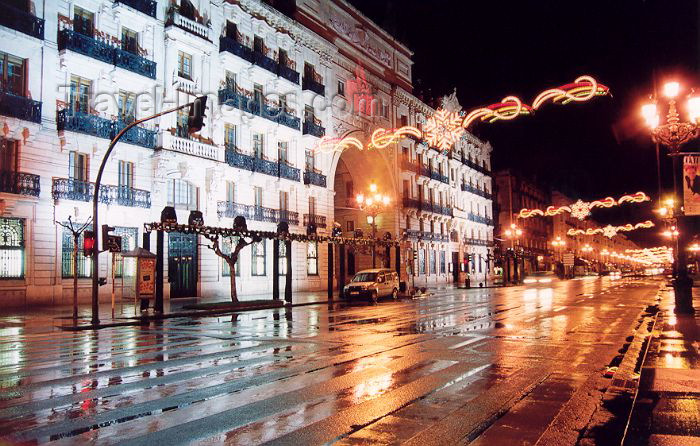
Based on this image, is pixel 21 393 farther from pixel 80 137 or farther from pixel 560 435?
pixel 80 137

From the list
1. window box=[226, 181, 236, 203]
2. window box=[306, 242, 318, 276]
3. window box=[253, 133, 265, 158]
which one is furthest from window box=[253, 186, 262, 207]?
window box=[306, 242, 318, 276]

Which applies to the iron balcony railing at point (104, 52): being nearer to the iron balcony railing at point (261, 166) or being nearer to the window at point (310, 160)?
the iron balcony railing at point (261, 166)

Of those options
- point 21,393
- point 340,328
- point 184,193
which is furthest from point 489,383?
point 184,193

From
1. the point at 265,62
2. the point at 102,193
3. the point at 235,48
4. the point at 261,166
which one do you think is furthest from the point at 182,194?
the point at 265,62

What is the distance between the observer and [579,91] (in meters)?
17.9

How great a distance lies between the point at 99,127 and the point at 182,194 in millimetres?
6166

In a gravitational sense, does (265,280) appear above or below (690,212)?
below

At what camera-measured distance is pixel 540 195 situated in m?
105

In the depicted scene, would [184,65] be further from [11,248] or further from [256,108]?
[11,248]

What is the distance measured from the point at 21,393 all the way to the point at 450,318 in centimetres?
1412

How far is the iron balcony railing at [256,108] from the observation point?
3422cm

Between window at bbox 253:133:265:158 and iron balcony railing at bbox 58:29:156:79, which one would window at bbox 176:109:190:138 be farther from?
window at bbox 253:133:265:158

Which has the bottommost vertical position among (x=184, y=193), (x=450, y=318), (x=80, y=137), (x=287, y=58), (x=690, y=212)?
(x=450, y=318)

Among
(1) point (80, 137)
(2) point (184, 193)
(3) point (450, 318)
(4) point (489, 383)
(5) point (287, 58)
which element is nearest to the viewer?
(4) point (489, 383)
